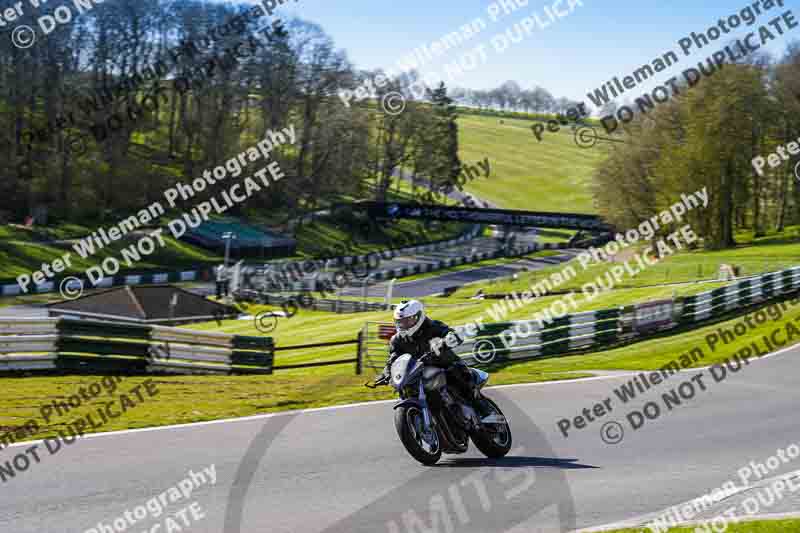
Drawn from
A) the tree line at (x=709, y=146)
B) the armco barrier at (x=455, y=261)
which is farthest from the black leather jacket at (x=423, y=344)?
the armco barrier at (x=455, y=261)

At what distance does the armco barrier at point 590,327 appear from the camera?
21.1 m

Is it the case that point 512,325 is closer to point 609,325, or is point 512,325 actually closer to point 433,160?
point 609,325

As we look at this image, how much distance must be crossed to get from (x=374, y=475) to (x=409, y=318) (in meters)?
1.69

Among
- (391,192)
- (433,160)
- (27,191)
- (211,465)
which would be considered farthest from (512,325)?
(391,192)

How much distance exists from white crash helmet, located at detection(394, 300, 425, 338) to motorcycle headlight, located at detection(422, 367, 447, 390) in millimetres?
454

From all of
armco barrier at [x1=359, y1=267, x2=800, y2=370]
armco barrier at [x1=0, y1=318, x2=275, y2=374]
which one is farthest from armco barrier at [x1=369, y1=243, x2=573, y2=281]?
armco barrier at [x1=0, y1=318, x2=275, y2=374]

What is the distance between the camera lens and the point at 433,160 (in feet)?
307

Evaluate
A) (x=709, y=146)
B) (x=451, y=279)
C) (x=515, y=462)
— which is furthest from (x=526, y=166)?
(x=515, y=462)

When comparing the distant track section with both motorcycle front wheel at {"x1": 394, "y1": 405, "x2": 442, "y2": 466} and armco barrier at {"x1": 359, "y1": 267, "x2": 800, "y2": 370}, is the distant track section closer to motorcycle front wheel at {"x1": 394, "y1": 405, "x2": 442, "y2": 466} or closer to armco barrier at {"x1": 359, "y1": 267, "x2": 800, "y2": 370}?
armco barrier at {"x1": 359, "y1": 267, "x2": 800, "y2": 370}

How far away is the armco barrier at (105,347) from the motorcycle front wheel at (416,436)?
9.38 meters

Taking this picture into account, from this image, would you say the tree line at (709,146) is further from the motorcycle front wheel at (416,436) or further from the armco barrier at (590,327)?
the motorcycle front wheel at (416,436)

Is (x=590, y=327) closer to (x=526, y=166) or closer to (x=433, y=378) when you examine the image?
(x=433, y=378)

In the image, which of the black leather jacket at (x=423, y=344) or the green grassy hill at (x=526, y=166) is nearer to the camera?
the black leather jacket at (x=423, y=344)

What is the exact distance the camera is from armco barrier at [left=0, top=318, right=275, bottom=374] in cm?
1630
